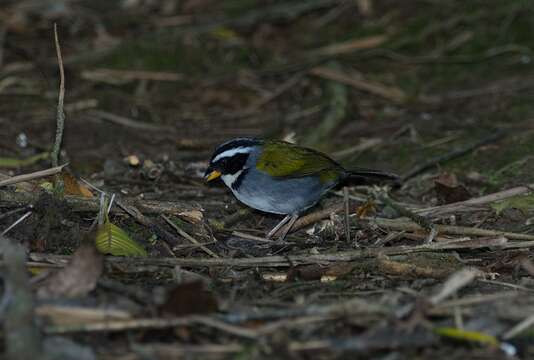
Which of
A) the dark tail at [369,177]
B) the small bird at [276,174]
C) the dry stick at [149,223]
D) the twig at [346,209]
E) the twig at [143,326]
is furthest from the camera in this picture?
the dark tail at [369,177]

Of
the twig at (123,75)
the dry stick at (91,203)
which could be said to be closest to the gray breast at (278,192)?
the dry stick at (91,203)

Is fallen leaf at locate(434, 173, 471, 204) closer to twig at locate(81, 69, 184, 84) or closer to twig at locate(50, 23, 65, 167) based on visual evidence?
twig at locate(50, 23, 65, 167)

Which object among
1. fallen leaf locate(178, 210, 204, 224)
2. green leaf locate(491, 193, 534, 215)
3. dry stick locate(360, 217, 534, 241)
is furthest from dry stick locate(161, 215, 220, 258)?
green leaf locate(491, 193, 534, 215)

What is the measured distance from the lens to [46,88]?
30.0ft

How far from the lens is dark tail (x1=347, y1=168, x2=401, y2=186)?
6586 millimetres

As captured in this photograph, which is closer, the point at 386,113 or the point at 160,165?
the point at 160,165

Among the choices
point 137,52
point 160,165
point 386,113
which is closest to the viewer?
point 160,165

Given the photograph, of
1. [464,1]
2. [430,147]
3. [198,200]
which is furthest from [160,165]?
[464,1]

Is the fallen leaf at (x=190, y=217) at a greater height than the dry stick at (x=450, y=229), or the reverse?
the fallen leaf at (x=190, y=217)

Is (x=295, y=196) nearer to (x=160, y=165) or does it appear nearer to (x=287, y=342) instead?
(x=160, y=165)

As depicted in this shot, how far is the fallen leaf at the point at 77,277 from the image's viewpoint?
158 inches

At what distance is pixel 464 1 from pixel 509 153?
3.81 metres

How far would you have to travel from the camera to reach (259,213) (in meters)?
6.76

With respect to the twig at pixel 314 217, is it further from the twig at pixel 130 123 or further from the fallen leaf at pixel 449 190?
the twig at pixel 130 123
